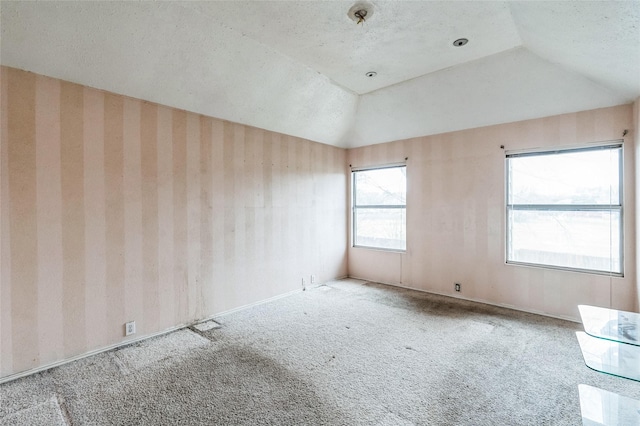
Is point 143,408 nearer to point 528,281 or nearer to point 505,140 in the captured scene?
point 528,281

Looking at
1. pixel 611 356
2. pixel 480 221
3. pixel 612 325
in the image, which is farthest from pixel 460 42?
pixel 611 356

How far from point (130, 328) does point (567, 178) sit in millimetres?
5183

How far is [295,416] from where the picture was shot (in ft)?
6.24

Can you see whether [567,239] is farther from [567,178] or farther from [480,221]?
[480,221]

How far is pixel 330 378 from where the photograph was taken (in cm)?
233

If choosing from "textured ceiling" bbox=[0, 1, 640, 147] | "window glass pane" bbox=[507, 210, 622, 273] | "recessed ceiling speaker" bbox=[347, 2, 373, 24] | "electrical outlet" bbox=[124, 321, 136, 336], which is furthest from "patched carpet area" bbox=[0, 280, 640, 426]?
"recessed ceiling speaker" bbox=[347, 2, 373, 24]

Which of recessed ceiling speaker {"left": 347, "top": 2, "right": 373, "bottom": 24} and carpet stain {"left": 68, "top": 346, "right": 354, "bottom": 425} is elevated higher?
recessed ceiling speaker {"left": 347, "top": 2, "right": 373, "bottom": 24}

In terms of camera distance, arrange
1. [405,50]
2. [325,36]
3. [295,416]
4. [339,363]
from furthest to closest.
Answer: [405,50] < [325,36] < [339,363] < [295,416]

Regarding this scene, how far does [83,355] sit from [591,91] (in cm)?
576

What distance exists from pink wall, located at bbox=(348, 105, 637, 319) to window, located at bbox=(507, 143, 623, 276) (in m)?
0.11

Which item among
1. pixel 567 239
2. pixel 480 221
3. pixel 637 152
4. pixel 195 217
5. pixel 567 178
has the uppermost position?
pixel 637 152

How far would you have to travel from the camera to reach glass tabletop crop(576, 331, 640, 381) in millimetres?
1533

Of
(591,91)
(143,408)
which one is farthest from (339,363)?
(591,91)

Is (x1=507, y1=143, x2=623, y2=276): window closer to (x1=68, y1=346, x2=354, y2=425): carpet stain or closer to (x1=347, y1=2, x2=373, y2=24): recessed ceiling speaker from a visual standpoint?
(x1=347, y1=2, x2=373, y2=24): recessed ceiling speaker
